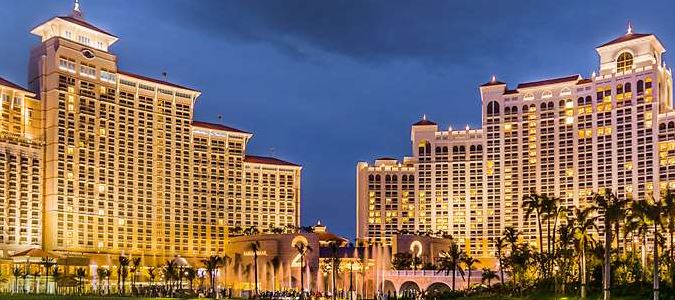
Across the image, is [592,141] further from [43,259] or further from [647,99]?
[43,259]

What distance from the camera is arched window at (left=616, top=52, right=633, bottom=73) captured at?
7421 inches

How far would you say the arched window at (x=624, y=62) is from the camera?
188m

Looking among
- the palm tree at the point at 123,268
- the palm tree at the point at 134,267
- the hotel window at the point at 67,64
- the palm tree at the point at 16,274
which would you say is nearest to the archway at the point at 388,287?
the palm tree at the point at 134,267

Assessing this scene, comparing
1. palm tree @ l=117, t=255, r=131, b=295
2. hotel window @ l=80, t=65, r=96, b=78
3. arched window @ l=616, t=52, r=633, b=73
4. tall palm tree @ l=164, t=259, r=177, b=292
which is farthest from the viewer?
arched window @ l=616, t=52, r=633, b=73

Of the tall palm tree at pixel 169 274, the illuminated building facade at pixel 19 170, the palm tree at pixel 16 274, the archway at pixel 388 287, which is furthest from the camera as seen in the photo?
the archway at pixel 388 287

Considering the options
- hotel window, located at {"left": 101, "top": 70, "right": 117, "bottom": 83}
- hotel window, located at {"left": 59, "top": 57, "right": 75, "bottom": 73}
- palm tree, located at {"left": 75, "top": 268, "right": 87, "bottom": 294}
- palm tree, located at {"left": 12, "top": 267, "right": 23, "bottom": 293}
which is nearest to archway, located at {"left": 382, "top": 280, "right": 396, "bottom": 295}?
palm tree, located at {"left": 75, "top": 268, "right": 87, "bottom": 294}

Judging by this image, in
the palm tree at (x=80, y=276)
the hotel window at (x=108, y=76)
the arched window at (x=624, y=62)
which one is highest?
the arched window at (x=624, y=62)

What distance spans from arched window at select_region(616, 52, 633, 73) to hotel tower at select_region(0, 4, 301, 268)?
92484 millimetres

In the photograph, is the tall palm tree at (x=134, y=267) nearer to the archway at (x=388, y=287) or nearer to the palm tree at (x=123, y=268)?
the palm tree at (x=123, y=268)

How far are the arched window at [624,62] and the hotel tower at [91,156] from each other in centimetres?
9248

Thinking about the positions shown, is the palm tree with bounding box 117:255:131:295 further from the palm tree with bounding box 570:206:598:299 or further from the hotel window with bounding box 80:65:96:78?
the palm tree with bounding box 570:206:598:299

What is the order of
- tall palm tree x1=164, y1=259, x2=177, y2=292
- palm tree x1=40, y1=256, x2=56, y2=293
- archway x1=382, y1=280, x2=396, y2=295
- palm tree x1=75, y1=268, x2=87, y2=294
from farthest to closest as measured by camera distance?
archway x1=382, y1=280, x2=396, y2=295, palm tree x1=75, y1=268, x2=87, y2=294, tall palm tree x1=164, y1=259, x2=177, y2=292, palm tree x1=40, y1=256, x2=56, y2=293

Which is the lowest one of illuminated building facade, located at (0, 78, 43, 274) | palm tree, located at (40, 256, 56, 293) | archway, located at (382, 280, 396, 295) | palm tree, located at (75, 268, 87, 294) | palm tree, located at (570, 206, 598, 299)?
archway, located at (382, 280, 396, 295)

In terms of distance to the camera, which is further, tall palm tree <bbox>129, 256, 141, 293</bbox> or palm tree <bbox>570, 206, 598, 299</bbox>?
tall palm tree <bbox>129, 256, 141, 293</bbox>
